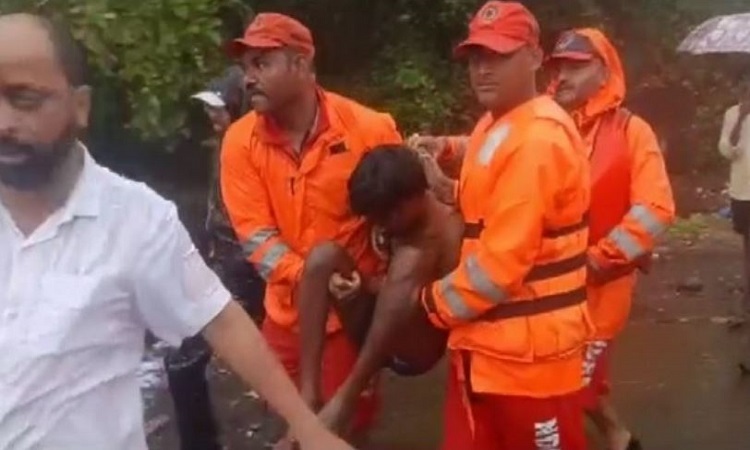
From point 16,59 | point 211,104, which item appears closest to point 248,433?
point 211,104

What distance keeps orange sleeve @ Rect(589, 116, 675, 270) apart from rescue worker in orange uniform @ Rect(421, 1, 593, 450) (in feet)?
3.02

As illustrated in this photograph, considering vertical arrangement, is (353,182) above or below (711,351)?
above

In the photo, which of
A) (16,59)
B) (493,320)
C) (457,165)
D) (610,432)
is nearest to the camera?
(16,59)

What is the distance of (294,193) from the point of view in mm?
5508

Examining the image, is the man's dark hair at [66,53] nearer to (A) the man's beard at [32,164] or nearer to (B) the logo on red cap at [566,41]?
(A) the man's beard at [32,164]

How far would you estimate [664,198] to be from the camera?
590 cm

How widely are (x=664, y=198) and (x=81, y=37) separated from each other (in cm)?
211

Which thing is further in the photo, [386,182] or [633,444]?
[633,444]

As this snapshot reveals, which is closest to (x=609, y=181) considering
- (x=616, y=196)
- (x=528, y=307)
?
(x=616, y=196)

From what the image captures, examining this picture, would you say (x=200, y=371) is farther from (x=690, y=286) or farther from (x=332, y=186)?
(x=690, y=286)

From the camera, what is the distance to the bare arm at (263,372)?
136 inches

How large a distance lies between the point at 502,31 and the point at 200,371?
2330mm

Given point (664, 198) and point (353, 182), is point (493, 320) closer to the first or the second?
point (353, 182)

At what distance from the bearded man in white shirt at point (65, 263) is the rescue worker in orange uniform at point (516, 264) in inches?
58.9
